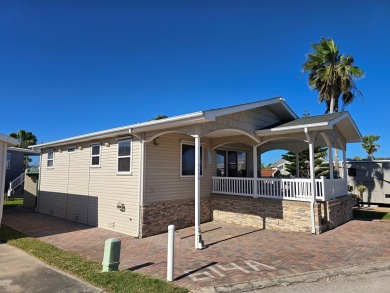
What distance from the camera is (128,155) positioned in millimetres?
9984

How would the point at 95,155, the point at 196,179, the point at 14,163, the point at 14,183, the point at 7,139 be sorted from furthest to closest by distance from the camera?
1. the point at 14,163
2. the point at 14,183
3. the point at 95,155
4. the point at 7,139
5. the point at 196,179

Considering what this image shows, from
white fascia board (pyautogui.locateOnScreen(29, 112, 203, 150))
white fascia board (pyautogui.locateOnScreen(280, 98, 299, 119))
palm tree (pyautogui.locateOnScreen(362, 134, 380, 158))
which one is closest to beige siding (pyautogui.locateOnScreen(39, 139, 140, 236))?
white fascia board (pyautogui.locateOnScreen(29, 112, 203, 150))

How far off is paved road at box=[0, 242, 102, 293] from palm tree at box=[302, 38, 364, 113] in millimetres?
16208

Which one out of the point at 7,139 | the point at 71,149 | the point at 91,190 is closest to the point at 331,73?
the point at 91,190

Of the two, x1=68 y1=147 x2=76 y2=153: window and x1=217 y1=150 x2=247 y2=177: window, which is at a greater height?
x1=68 y1=147 x2=76 y2=153: window

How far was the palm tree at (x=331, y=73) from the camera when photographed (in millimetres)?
16094

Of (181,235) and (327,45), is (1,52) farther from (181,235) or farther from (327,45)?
(327,45)

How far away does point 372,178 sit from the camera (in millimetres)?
16734

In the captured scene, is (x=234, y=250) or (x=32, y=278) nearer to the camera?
(x=32, y=278)

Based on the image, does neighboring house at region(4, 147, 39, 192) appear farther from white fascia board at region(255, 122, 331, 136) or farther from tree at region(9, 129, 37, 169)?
white fascia board at region(255, 122, 331, 136)

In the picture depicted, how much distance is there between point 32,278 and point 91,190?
6502 millimetres

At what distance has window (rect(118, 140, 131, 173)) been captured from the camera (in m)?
9.98

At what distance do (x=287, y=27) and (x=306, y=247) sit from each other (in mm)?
10410

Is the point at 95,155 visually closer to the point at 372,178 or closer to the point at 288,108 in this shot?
the point at 288,108
